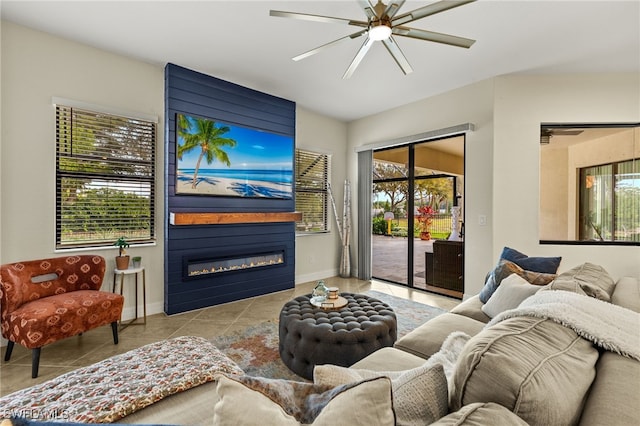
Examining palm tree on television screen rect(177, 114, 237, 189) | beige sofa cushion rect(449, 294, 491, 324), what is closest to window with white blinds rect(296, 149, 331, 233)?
palm tree on television screen rect(177, 114, 237, 189)

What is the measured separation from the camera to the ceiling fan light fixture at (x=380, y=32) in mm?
2143

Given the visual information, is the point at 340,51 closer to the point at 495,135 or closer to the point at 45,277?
the point at 495,135

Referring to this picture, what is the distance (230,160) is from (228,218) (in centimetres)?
82

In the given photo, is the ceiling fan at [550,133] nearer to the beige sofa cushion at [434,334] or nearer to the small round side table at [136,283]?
the beige sofa cushion at [434,334]

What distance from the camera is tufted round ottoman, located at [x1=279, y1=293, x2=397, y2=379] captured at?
6.81 feet


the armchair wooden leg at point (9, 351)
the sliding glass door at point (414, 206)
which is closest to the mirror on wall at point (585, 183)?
the sliding glass door at point (414, 206)

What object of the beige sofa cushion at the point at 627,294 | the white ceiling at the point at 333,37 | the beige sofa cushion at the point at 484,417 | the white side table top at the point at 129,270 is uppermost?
the white ceiling at the point at 333,37

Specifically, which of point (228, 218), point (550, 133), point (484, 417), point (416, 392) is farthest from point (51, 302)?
point (550, 133)

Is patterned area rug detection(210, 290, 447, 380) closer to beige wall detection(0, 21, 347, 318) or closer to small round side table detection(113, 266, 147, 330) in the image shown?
small round side table detection(113, 266, 147, 330)

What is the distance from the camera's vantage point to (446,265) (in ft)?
15.1

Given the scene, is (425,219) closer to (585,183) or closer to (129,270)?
(585,183)

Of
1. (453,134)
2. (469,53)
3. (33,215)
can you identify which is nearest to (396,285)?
(453,134)

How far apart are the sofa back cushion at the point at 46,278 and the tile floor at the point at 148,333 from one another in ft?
1.68

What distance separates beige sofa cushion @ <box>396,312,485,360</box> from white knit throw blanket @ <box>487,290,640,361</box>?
0.78 metres
